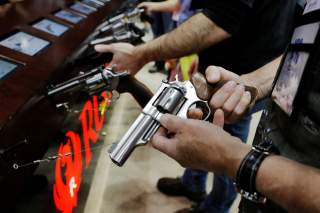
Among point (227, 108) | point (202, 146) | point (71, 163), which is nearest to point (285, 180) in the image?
point (202, 146)

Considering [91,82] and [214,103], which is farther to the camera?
[91,82]

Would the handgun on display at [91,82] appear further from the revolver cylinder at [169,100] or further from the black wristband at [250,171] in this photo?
the black wristband at [250,171]

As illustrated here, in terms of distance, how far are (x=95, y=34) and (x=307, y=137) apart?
1.37 meters

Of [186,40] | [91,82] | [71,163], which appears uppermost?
[186,40]

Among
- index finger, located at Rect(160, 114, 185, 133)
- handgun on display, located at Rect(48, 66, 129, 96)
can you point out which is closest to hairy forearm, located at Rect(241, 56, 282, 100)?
index finger, located at Rect(160, 114, 185, 133)

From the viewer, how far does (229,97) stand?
0.76m

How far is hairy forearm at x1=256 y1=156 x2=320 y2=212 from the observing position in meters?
0.49

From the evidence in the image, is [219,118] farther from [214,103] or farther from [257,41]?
[257,41]

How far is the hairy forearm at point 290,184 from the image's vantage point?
0.49 meters

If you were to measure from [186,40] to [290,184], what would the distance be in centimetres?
78

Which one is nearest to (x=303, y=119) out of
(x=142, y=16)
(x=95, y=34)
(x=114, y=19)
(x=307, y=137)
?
(x=307, y=137)

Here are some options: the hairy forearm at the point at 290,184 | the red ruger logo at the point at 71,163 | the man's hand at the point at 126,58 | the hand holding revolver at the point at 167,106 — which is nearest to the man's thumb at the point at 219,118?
the hand holding revolver at the point at 167,106

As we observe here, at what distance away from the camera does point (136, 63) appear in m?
1.29

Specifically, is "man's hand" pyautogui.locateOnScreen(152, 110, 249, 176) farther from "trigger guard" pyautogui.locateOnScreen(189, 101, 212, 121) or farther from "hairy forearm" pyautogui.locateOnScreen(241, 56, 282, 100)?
"hairy forearm" pyautogui.locateOnScreen(241, 56, 282, 100)
